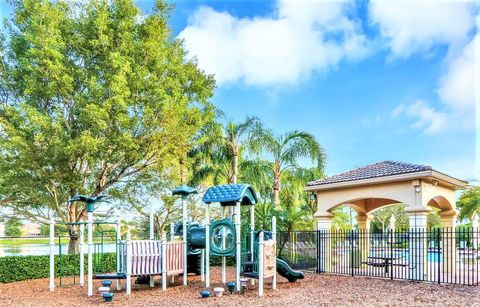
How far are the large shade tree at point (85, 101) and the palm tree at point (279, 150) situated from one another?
4.45m

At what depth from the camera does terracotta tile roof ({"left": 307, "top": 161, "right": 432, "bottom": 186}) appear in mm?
12433

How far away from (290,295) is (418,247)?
4.42 meters

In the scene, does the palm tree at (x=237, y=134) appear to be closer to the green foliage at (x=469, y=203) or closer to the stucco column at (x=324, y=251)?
the stucco column at (x=324, y=251)

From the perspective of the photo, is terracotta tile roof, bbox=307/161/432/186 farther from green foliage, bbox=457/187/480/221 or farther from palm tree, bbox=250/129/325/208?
green foliage, bbox=457/187/480/221

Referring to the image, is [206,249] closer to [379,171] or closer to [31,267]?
[31,267]

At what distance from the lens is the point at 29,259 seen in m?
12.7

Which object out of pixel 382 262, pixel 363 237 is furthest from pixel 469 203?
pixel 382 262

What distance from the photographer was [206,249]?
10.6 metres

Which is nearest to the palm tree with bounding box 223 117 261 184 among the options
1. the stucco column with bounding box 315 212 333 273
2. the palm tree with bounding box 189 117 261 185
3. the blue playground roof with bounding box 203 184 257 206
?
the palm tree with bounding box 189 117 261 185

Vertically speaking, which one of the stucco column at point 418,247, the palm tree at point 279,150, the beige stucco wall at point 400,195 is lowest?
the stucco column at point 418,247

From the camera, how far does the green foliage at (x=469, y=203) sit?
2721 cm

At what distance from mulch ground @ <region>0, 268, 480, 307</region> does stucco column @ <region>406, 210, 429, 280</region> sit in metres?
0.78

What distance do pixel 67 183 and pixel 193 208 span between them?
7534 mm

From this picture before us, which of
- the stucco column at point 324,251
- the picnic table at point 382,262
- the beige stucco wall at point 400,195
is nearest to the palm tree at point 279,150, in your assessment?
the beige stucco wall at point 400,195
